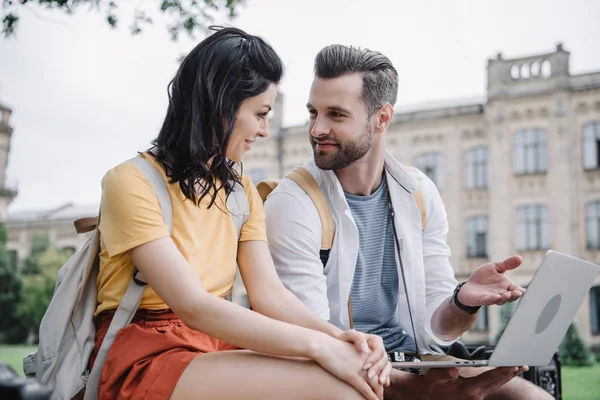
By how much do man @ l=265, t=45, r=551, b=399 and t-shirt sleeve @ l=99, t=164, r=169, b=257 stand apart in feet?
2.53

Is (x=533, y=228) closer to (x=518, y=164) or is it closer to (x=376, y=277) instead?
(x=518, y=164)

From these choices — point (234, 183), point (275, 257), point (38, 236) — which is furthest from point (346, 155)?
point (38, 236)

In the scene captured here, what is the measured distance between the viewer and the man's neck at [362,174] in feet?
8.47

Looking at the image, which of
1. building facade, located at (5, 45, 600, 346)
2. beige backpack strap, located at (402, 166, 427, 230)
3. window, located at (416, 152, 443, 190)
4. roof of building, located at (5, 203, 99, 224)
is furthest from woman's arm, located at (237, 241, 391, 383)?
roof of building, located at (5, 203, 99, 224)

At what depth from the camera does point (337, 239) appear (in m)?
2.44

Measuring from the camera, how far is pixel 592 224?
16031mm

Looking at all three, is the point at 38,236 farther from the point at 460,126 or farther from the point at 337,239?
the point at 337,239

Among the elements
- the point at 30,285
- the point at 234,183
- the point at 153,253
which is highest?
the point at 234,183

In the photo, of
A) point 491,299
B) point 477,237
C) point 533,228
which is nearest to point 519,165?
point 533,228

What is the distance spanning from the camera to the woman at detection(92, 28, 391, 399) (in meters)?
1.50

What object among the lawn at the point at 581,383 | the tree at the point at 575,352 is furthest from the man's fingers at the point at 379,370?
the tree at the point at 575,352

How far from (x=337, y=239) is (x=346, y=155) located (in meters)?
0.32

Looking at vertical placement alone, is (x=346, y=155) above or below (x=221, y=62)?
below

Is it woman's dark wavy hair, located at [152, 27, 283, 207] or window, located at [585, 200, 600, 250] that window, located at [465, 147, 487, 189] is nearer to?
window, located at [585, 200, 600, 250]
